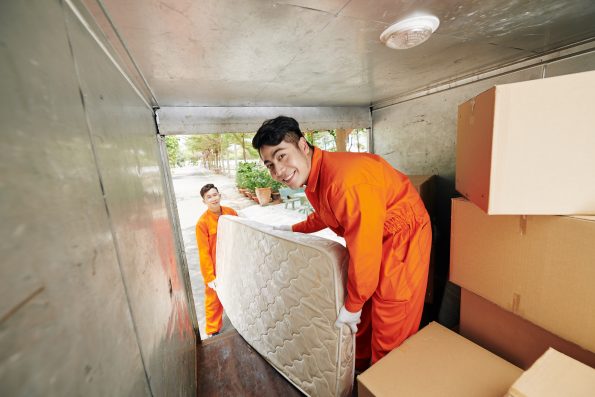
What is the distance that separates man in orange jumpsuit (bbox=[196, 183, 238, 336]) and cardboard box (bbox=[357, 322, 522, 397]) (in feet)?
6.37

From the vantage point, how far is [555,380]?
0.66m

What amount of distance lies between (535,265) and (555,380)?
43 centimetres

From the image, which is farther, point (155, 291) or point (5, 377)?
point (155, 291)

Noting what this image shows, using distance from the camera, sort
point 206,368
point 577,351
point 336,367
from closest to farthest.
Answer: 1. point 577,351
2. point 336,367
3. point 206,368

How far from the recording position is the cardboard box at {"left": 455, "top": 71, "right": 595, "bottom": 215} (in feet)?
2.45

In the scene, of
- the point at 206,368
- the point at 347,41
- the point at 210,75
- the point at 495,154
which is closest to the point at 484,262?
the point at 495,154

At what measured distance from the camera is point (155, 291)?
890 mm

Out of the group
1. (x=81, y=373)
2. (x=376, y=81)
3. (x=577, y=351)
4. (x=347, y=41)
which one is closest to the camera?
(x=81, y=373)

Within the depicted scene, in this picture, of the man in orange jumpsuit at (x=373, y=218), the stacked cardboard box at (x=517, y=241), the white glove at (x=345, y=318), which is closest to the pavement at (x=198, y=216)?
the white glove at (x=345, y=318)

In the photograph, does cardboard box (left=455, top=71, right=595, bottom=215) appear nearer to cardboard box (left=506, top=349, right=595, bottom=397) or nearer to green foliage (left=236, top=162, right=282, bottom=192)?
cardboard box (left=506, top=349, right=595, bottom=397)

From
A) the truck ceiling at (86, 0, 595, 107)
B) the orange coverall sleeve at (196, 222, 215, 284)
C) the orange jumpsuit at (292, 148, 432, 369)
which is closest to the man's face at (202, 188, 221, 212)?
the orange coverall sleeve at (196, 222, 215, 284)

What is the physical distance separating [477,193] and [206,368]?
2.28 metres

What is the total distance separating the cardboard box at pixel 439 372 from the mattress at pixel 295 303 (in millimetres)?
271

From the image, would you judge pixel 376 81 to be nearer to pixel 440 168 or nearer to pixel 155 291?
pixel 440 168
